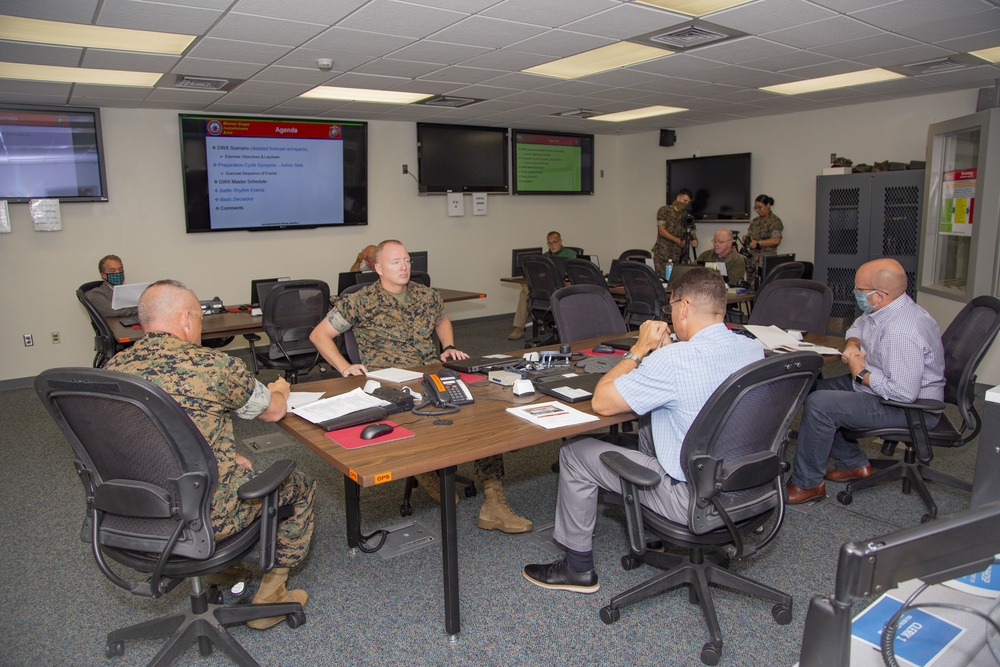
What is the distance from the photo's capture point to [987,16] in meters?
4.04

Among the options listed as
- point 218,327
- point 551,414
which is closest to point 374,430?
point 551,414

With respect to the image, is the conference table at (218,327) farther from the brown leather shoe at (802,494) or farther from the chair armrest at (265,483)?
the chair armrest at (265,483)

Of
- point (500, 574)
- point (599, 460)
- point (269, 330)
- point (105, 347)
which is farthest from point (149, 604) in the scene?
point (105, 347)

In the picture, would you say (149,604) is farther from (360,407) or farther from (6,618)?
(360,407)

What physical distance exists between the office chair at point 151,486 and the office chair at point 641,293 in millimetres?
4235

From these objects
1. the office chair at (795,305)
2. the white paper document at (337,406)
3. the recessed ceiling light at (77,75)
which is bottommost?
the white paper document at (337,406)

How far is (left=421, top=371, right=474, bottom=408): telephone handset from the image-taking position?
260cm

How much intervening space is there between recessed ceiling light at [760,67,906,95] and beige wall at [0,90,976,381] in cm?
125

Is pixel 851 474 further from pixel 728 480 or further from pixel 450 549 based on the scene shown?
pixel 450 549

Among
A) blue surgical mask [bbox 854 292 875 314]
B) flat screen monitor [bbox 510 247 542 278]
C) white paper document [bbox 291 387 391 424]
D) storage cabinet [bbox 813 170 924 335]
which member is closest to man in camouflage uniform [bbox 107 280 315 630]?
white paper document [bbox 291 387 391 424]

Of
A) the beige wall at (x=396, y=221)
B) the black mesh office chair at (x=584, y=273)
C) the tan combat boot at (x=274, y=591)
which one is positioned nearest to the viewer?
the tan combat boot at (x=274, y=591)

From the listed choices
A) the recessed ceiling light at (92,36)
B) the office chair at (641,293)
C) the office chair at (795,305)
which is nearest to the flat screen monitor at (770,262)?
the office chair at (641,293)

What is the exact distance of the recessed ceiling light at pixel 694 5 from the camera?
3775 mm

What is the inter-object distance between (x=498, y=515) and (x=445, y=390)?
82 cm
